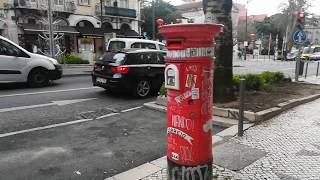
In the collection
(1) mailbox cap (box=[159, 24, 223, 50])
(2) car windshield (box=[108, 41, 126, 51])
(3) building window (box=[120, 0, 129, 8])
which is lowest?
(1) mailbox cap (box=[159, 24, 223, 50])

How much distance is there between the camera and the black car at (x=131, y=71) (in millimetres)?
9469

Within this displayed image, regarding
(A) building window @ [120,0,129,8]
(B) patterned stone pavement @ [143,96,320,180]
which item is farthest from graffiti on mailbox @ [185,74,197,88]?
(A) building window @ [120,0,129,8]

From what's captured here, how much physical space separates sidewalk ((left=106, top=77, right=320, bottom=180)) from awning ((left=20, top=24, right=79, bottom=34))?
91.1ft

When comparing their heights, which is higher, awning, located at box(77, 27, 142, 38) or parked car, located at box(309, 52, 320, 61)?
awning, located at box(77, 27, 142, 38)

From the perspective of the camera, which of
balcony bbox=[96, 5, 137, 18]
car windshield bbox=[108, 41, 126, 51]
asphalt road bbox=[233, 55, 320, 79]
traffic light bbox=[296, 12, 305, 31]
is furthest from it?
balcony bbox=[96, 5, 137, 18]

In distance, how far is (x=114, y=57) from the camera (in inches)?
383

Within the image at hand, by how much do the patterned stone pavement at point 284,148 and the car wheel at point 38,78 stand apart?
841 cm

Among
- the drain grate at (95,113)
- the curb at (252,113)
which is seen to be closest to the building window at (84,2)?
the drain grate at (95,113)

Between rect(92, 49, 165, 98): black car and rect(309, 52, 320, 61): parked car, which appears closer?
rect(92, 49, 165, 98): black car

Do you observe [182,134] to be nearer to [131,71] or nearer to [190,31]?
[190,31]

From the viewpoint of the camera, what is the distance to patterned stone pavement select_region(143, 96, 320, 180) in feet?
13.2

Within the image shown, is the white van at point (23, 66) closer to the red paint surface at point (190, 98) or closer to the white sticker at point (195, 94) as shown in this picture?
the red paint surface at point (190, 98)

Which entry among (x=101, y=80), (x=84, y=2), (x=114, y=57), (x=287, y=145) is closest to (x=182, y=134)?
(x=287, y=145)

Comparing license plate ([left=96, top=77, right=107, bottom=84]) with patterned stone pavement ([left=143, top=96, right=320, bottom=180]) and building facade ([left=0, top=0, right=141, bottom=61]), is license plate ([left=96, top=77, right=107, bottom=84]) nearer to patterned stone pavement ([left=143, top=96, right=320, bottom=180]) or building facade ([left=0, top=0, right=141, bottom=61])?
patterned stone pavement ([left=143, top=96, right=320, bottom=180])
